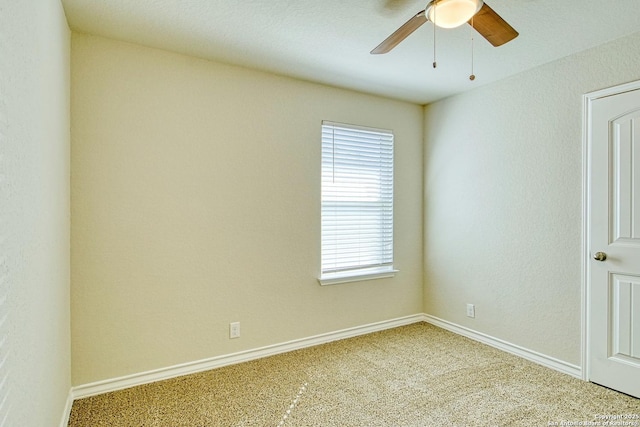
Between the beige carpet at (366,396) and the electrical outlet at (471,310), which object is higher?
the electrical outlet at (471,310)

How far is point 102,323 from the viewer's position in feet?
7.73

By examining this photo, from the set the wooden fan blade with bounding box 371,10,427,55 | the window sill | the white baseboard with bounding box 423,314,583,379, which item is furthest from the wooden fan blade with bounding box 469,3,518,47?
the white baseboard with bounding box 423,314,583,379

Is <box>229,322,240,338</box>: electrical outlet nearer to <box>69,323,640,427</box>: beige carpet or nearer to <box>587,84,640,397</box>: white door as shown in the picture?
<box>69,323,640,427</box>: beige carpet

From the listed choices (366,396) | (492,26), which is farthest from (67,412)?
(492,26)

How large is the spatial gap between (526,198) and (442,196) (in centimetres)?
90

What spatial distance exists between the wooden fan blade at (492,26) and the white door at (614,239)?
120 cm

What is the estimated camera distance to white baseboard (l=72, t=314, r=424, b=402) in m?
2.34

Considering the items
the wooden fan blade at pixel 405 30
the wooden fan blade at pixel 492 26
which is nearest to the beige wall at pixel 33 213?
the wooden fan blade at pixel 405 30

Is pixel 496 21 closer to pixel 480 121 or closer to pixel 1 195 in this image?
pixel 480 121

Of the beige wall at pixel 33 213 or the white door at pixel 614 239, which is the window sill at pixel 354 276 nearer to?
the white door at pixel 614 239

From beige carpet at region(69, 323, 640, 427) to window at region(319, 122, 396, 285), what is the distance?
0.88 metres

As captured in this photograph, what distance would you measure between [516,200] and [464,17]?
191 cm

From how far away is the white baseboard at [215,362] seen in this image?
2344 mm

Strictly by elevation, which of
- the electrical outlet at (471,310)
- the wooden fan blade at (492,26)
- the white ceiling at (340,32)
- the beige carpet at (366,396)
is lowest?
the beige carpet at (366,396)
